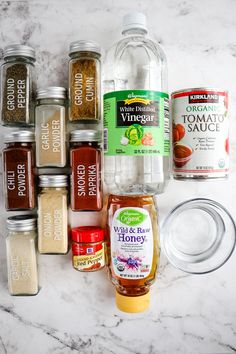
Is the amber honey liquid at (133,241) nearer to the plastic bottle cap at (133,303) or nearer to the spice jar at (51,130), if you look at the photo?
the plastic bottle cap at (133,303)

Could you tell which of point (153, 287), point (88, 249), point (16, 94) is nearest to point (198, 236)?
point (153, 287)

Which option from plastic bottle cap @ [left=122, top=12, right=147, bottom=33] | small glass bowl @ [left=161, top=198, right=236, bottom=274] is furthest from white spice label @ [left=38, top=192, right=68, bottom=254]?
plastic bottle cap @ [left=122, top=12, right=147, bottom=33]

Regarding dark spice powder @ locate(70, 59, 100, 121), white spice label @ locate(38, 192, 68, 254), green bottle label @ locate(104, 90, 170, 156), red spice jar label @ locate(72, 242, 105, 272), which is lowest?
red spice jar label @ locate(72, 242, 105, 272)

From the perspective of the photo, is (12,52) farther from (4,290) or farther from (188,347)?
(188,347)

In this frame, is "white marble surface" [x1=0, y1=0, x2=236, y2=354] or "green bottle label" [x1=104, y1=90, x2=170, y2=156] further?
"white marble surface" [x1=0, y1=0, x2=236, y2=354]

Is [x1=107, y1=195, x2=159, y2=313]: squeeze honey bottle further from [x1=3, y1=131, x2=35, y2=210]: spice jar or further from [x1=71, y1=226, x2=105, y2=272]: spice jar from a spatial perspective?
[x1=3, y1=131, x2=35, y2=210]: spice jar

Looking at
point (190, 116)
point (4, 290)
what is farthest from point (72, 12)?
point (4, 290)

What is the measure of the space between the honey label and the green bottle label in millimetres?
143

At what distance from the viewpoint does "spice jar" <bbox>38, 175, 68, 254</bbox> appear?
0.86 metres

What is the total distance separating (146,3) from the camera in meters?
0.92

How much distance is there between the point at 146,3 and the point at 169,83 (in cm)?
20

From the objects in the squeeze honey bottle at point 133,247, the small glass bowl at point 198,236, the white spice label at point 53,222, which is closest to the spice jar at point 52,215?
the white spice label at point 53,222

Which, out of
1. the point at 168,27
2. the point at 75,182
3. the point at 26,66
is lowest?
the point at 75,182

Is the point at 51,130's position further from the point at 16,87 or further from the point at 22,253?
the point at 22,253
